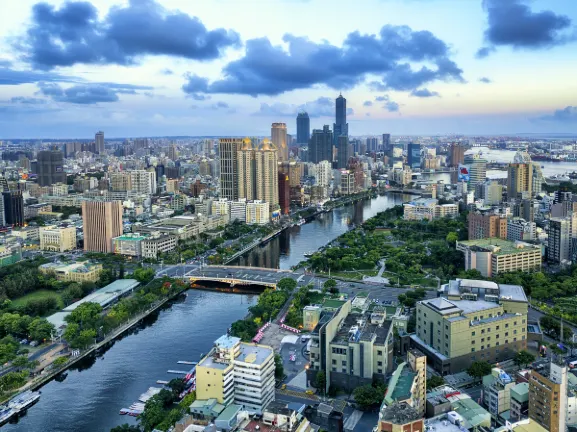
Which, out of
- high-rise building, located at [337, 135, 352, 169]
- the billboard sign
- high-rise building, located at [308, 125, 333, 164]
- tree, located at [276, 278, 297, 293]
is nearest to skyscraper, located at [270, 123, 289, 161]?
high-rise building, located at [308, 125, 333, 164]

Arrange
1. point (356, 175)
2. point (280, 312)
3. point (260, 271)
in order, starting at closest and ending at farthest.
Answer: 1. point (280, 312)
2. point (260, 271)
3. point (356, 175)

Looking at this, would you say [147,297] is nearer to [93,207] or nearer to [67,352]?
[67,352]

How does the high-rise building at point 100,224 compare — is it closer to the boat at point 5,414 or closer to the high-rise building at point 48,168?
the boat at point 5,414

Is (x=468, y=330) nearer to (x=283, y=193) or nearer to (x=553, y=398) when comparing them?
(x=553, y=398)

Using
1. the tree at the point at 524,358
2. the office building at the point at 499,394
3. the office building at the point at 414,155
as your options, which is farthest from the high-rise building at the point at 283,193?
the office building at the point at 414,155

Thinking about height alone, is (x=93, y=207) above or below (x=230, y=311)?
above

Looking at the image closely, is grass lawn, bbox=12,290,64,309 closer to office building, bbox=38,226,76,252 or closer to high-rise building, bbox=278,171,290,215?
office building, bbox=38,226,76,252

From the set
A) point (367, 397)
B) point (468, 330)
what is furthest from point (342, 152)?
point (367, 397)

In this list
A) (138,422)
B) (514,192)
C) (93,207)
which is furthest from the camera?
(514,192)

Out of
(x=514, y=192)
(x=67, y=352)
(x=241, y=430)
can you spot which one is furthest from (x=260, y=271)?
(x=514, y=192)
